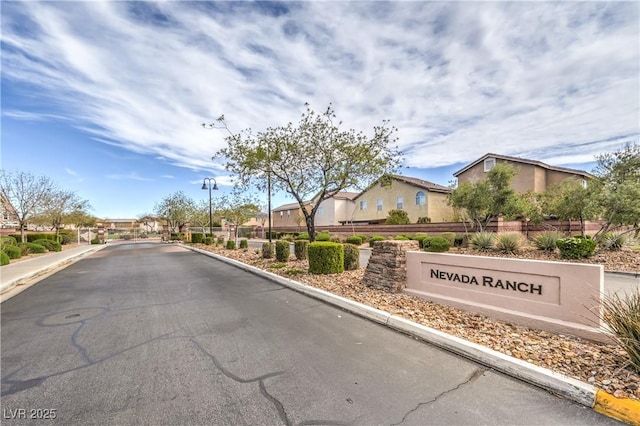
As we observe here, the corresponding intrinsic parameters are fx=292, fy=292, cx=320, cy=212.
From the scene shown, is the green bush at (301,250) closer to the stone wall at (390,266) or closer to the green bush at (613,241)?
the stone wall at (390,266)

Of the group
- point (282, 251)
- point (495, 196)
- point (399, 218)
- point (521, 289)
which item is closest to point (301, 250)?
point (282, 251)

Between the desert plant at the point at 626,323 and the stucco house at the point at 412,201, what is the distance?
943 inches

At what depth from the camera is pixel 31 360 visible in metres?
3.85

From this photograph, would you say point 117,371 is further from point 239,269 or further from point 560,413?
point 239,269

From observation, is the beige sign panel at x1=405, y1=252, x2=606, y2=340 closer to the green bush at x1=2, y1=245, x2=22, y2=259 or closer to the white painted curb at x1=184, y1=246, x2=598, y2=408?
the white painted curb at x1=184, y1=246, x2=598, y2=408

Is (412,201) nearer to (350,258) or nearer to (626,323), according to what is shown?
(350,258)

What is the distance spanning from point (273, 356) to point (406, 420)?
75.2 inches

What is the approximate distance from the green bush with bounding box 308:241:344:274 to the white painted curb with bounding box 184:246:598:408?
2901 millimetres

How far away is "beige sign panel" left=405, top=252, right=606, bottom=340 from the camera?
13.9 ft

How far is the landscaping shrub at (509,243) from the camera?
1502 centimetres

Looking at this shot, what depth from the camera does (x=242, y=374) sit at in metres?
3.48

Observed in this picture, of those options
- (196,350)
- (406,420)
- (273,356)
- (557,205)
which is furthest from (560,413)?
(557,205)

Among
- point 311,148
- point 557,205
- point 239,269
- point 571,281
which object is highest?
point 311,148

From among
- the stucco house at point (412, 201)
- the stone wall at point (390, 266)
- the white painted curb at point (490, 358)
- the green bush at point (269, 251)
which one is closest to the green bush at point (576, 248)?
the stone wall at point (390, 266)
